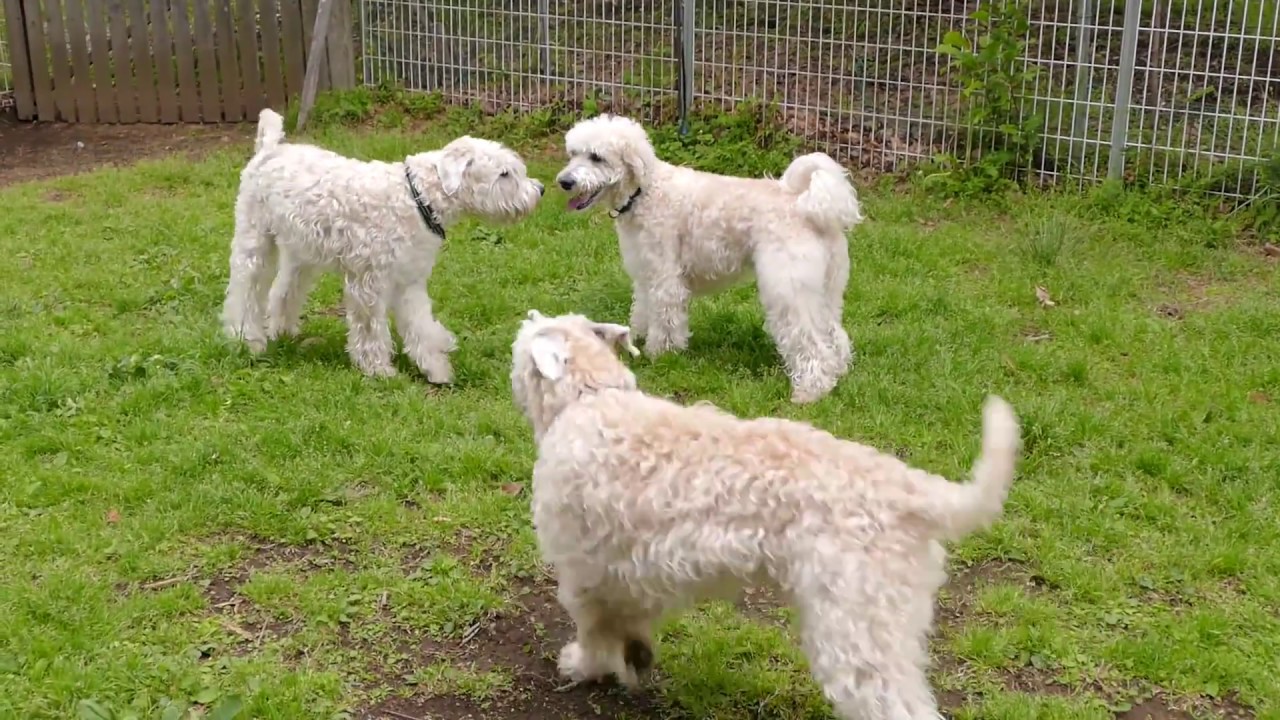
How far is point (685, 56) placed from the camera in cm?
972

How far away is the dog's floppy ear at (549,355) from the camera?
12.1 feet

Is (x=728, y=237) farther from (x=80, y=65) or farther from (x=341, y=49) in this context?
(x=80, y=65)

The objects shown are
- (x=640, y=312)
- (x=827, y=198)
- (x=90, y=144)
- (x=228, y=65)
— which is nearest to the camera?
(x=827, y=198)

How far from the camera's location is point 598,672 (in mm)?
3883

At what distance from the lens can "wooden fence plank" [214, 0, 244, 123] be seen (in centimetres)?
1077

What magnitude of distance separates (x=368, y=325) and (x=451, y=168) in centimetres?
89

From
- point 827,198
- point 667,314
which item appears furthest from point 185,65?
point 827,198

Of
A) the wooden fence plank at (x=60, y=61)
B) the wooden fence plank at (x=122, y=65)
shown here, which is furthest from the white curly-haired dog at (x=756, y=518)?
the wooden fence plank at (x=60, y=61)

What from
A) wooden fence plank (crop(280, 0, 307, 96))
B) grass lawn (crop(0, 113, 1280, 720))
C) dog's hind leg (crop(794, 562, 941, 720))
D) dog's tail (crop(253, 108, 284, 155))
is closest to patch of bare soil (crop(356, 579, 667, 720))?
grass lawn (crop(0, 113, 1280, 720))

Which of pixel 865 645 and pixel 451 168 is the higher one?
pixel 451 168

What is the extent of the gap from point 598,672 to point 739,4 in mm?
7266

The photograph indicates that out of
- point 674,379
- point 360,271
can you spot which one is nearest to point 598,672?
point 674,379

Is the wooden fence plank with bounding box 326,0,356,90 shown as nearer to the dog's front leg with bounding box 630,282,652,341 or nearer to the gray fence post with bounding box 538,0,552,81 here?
the gray fence post with bounding box 538,0,552,81

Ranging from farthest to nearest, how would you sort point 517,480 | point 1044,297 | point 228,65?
point 228,65 < point 1044,297 < point 517,480
